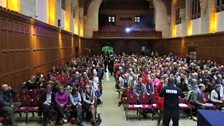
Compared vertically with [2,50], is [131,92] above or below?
below

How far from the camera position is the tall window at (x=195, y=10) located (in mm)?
24891

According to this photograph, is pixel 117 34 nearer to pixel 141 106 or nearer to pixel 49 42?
pixel 49 42

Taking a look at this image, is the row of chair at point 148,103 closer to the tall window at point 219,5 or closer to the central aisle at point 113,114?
the central aisle at point 113,114

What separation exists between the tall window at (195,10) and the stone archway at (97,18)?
9971 millimetres

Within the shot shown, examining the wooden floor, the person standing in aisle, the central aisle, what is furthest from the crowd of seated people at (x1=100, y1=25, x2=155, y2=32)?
the person standing in aisle

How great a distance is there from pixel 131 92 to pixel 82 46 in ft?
78.6

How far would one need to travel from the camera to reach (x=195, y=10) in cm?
2600

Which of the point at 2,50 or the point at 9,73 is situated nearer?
the point at 2,50

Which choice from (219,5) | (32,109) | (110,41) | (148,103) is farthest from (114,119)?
(110,41)

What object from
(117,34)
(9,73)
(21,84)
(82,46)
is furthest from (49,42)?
(117,34)

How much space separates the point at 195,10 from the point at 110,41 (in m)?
14.6

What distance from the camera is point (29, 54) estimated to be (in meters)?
12.6

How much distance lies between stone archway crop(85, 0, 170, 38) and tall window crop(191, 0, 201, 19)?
9971mm

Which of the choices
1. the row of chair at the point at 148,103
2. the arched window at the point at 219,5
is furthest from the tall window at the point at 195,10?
the row of chair at the point at 148,103
